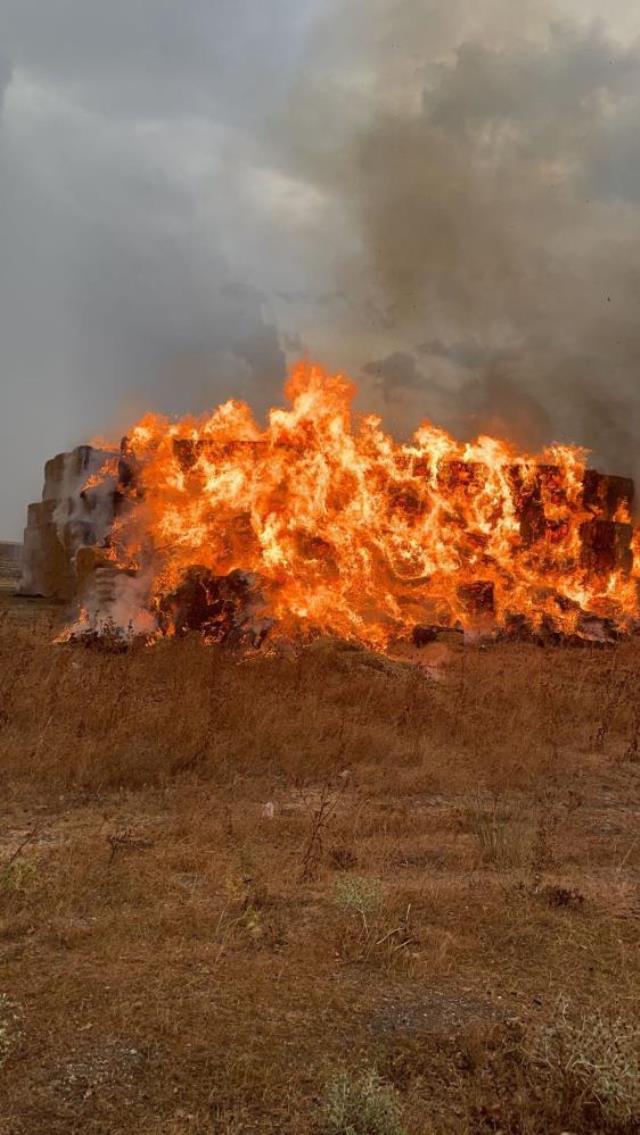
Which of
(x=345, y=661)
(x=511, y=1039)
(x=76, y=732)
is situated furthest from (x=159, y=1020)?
(x=345, y=661)

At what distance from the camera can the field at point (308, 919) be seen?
2.75 m

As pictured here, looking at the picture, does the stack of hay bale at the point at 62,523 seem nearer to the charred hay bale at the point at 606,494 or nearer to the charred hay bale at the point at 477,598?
the charred hay bale at the point at 477,598

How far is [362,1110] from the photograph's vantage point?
2566 mm

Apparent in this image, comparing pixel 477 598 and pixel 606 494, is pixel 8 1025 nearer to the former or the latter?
pixel 477 598

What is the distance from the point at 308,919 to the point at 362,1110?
5.68 feet

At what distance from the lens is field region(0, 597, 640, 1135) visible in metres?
2.75

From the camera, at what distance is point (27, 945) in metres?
3.81

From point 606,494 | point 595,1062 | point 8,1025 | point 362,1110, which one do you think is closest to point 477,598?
point 606,494

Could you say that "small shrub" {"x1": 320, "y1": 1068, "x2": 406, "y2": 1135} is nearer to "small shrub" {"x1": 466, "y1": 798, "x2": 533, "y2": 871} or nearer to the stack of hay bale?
"small shrub" {"x1": 466, "y1": 798, "x2": 533, "y2": 871}

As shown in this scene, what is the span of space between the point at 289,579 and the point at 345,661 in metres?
3.66

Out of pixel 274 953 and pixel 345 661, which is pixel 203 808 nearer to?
pixel 274 953

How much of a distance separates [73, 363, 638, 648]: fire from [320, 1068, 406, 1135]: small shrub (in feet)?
37.2

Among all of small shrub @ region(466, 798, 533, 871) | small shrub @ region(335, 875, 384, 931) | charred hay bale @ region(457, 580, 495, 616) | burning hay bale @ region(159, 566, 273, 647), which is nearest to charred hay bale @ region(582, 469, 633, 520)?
charred hay bale @ region(457, 580, 495, 616)

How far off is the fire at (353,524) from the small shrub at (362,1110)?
1134 cm
